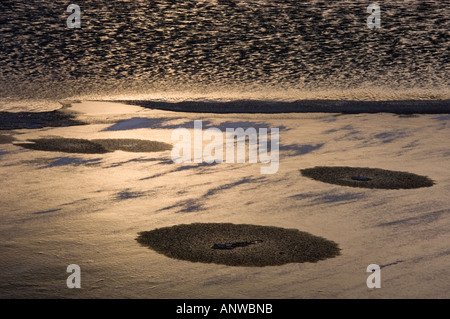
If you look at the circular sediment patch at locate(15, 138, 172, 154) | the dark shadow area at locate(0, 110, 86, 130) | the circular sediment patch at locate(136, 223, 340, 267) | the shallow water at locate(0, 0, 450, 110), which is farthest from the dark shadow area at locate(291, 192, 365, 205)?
the shallow water at locate(0, 0, 450, 110)

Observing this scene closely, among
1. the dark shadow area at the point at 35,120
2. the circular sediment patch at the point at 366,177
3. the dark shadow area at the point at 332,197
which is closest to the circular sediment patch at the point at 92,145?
the dark shadow area at the point at 35,120

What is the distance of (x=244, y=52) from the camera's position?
19.4 ft

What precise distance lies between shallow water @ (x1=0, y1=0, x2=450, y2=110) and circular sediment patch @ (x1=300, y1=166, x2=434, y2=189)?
6.20ft

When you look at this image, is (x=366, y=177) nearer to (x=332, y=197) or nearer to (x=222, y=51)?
(x=332, y=197)

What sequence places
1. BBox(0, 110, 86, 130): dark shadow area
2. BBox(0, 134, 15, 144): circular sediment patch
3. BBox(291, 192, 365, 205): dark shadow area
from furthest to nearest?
1. BBox(0, 110, 86, 130): dark shadow area
2. BBox(0, 134, 15, 144): circular sediment patch
3. BBox(291, 192, 365, 205): dark shadow area

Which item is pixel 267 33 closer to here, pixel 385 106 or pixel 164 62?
pixel 164 62

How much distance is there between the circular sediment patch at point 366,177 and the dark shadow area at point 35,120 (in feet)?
5.76

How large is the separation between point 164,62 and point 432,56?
229 centimetres

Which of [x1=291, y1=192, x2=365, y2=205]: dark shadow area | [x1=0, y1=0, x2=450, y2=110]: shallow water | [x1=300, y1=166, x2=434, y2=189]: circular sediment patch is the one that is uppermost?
[x1=0, y1=0, x2=450, y2=110]: shallow water

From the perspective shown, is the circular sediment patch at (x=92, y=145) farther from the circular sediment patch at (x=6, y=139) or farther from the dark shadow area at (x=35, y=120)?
the dark shadow area at (x=35, y=120)

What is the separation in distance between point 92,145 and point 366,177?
149 centimetres

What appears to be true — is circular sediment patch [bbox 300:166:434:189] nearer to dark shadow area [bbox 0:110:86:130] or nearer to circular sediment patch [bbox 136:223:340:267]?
circular sediment patch [bbox 136:223:340:267]

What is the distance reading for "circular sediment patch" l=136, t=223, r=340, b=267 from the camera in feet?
6.52

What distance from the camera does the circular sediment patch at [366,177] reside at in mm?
2896
